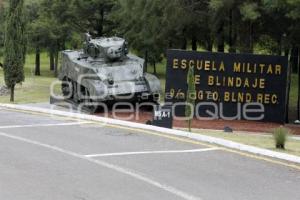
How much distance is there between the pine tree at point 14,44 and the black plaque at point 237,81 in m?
8.70

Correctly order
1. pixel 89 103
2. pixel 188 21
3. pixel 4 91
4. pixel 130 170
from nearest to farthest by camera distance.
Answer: pixel 130 170 → pixel 89 103 → pixel 188 21 → pixel 4 91

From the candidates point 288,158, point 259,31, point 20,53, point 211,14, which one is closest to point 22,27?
point 20,53

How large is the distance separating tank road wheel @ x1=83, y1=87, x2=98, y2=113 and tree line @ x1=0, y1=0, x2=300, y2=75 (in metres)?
6.14

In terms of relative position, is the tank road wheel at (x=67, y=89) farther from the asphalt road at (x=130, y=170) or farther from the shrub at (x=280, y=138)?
the shrub at (x=280, y=138)

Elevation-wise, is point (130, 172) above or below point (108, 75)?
below

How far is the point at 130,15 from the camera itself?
3316 cm

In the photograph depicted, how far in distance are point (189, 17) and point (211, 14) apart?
1.29m

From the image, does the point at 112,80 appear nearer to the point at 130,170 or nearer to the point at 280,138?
the point at 280,138

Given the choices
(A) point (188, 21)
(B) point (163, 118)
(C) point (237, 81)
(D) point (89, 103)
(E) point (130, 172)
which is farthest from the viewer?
(A) point (188, 21)

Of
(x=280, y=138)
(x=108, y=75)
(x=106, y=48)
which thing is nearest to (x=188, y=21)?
(x=106, y=48)

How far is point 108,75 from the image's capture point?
24578 mm

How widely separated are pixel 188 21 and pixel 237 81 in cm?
741

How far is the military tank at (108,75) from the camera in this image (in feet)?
79.4

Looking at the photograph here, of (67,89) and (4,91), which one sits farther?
(4,91)
